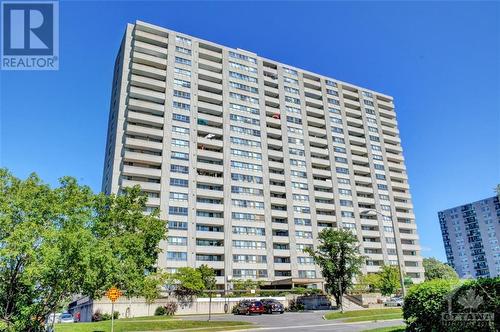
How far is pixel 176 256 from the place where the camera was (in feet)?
216

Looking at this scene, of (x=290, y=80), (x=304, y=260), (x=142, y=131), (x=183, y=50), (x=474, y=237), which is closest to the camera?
(x=142, y=131)

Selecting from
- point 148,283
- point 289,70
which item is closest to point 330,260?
point 148,283

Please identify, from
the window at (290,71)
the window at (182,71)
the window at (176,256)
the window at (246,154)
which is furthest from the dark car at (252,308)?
the window at (290,71)

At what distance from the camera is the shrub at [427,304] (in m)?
13.6

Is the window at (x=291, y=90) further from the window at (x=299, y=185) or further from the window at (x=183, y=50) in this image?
the window at (x=183, y=50)

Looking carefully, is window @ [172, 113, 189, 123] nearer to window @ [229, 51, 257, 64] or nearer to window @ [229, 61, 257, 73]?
window @ [229, 61, 257, 73]

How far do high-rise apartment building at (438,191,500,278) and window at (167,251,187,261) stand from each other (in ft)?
441

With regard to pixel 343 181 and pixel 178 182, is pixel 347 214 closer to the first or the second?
pixel 343 181

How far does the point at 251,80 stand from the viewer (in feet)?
302

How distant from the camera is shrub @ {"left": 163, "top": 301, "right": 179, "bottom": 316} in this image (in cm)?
4716

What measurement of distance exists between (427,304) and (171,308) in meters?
40.2

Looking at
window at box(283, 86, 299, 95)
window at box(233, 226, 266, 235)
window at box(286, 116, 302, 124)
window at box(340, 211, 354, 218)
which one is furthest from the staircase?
window at box(283, 86, 299, 95)

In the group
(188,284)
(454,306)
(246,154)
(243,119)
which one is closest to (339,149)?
(243,119)

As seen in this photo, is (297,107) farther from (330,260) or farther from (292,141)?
(330,260)
